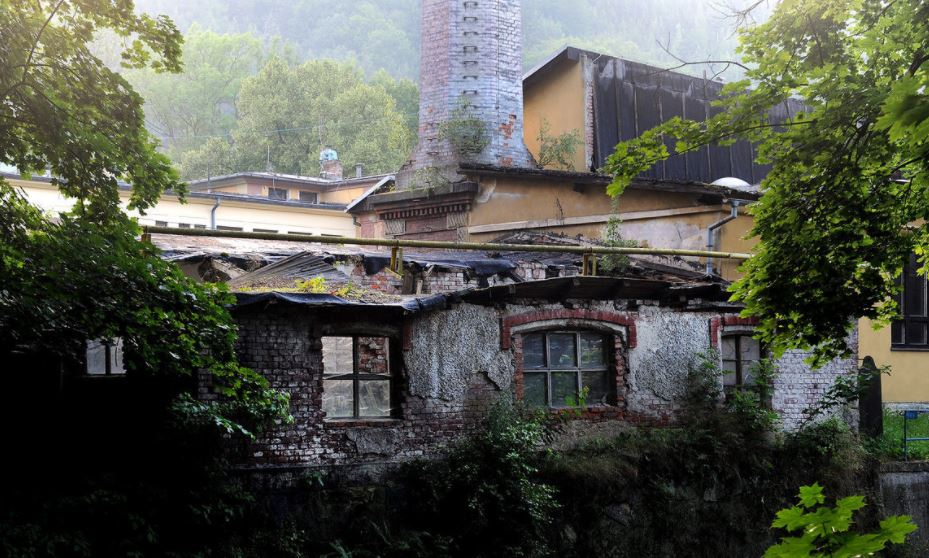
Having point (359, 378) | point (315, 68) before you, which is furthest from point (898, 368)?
point (315, 68)

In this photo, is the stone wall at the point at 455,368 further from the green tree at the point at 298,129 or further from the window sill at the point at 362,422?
the green tree at the point at 298,129

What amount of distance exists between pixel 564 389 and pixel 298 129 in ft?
122

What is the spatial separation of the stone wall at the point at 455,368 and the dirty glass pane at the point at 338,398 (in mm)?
196

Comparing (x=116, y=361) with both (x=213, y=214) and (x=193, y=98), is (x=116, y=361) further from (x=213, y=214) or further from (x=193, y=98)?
(x=193, y=98)

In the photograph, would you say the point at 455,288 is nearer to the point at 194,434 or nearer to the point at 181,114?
the point at 194,434

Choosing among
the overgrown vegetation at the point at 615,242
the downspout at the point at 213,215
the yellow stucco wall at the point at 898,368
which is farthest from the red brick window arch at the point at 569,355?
the downspout at the point at 213,215

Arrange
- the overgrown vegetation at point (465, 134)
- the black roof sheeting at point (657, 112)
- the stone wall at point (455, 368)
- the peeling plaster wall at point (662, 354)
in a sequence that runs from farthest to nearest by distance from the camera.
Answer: the black roof sheeting at point (657, 112), the overgrown vegetation at point (465, 134), the peeling plaster wall at point (662, 354), the stone wall at point (455, 368)

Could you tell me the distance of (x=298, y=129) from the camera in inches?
1927

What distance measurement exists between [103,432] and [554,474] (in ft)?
17.6

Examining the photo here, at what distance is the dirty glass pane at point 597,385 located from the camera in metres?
14.1

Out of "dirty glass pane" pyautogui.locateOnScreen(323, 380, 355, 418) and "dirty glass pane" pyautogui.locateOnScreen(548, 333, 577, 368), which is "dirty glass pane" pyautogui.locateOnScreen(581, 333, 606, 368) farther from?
"dirty glass pane" pyautogui.locateOnScreen(323, 380, 355, 418)

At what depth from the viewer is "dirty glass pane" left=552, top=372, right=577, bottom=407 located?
13.8 metres

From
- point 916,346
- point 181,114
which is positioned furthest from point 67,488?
point 181,114

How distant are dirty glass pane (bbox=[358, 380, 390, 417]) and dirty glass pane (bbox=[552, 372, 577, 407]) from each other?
241cm
